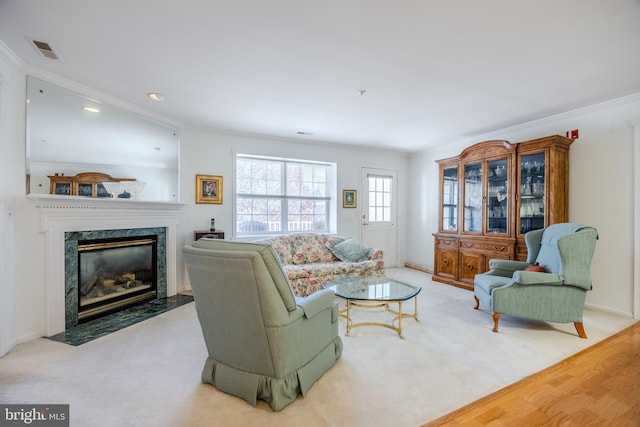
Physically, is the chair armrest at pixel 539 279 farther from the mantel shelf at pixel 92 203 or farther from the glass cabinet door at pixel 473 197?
the mantel shelf at pixel 92 203

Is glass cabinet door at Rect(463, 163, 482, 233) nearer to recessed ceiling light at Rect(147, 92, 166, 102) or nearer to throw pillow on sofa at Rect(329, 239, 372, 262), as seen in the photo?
throw pillow on sofa at Rect(329, 239, 372, 262)

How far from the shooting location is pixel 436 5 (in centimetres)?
173

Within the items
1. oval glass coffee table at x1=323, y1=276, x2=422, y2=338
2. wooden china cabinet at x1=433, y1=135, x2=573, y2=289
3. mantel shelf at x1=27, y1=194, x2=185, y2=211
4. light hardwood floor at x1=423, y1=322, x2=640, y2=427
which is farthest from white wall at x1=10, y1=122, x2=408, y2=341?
light hardwood floor at x1=423, y1=322, x2=640, y2=427

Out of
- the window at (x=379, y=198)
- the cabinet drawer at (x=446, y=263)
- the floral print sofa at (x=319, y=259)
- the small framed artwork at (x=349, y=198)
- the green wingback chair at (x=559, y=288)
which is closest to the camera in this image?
the green wingback chair at (x=559, y=288)

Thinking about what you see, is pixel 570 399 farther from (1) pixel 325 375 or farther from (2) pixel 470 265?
(2) pixel 470 265

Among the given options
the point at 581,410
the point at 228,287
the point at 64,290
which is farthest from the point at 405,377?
the point at 64,290

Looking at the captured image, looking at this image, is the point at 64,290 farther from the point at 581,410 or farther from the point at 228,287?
the point at 581,410

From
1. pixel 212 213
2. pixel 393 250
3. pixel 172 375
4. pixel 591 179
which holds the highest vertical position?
pixel 591 179

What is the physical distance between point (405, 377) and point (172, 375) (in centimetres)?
167

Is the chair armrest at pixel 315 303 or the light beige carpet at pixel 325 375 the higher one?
the chair armrest at pixel 315 303

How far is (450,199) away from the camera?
4891mm

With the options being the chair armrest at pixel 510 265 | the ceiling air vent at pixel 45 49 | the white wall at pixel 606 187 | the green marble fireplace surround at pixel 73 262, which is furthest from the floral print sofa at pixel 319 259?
the ceiling air vent at pixel 45 49

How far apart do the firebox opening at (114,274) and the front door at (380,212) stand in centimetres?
365

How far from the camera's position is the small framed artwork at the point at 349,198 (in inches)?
213
